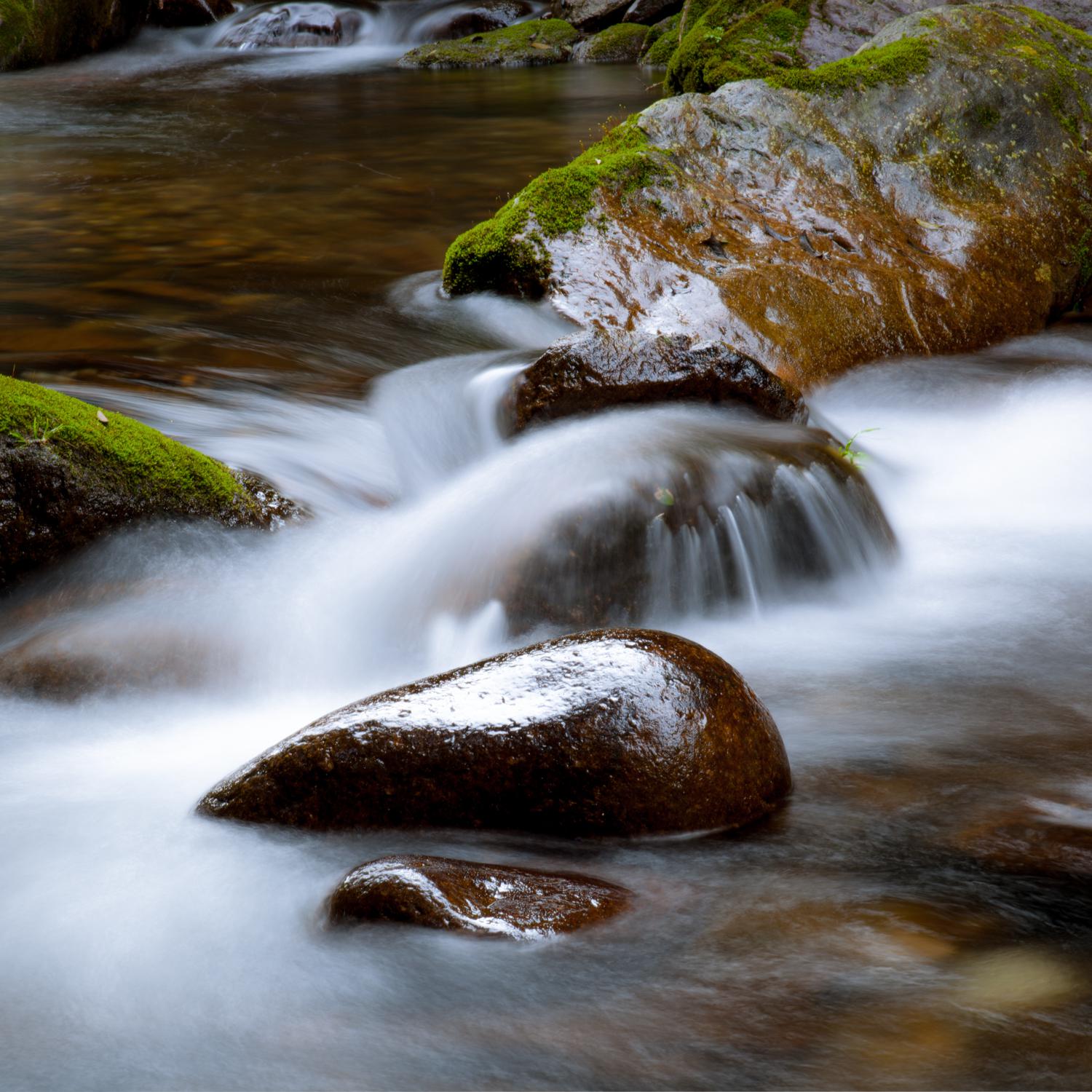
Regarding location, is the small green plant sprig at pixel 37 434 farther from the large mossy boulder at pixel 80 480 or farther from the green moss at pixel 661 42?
the green moss at pixel 661 42

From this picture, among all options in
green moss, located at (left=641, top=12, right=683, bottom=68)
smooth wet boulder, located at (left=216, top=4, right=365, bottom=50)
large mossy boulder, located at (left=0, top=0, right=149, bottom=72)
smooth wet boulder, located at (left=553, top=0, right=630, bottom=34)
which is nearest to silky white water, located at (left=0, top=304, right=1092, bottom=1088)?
green moss, located at (left=641, top=12, right=683, bottom=68)

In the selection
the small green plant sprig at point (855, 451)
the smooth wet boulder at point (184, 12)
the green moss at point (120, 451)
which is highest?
the smooth wet boulder at point (184, 12)

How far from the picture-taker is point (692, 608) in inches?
182

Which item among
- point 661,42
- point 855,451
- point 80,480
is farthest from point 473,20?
point 80,480

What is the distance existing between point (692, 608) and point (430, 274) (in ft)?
Answer: 14.2

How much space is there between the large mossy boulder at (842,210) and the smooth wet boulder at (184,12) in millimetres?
23425

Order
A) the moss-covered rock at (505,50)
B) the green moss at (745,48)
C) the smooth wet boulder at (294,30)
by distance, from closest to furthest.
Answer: the green moss at (745,48), the moss-covered rock at (505,50), the smooth wet boulder at (294,30)

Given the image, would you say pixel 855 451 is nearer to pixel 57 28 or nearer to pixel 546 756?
pixel 546 756

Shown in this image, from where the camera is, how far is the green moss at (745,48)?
1108 cm

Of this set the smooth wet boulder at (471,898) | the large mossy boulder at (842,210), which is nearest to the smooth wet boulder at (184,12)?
the large mossy boulder at (842,210)

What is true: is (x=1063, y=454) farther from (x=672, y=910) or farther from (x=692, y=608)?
(x=672, y=910)

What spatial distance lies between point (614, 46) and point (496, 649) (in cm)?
2093

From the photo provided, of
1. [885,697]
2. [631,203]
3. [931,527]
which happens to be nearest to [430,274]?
[631,203]

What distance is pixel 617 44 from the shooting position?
22.5 meters
